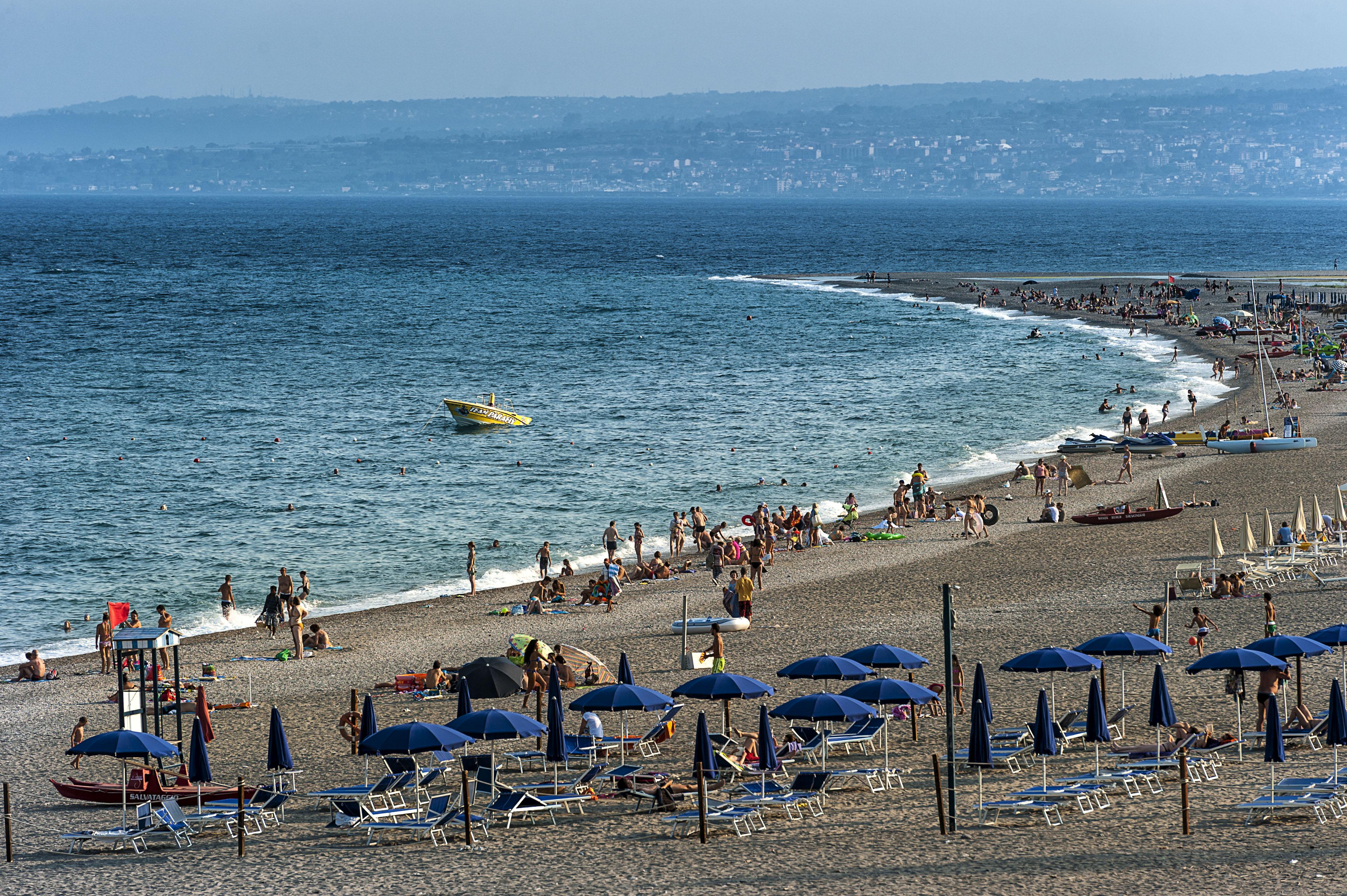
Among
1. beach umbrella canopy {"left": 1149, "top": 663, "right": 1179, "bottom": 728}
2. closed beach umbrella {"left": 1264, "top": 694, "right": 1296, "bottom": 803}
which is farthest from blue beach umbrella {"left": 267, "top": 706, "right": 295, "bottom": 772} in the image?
closed beach umbrella {"left": 1264, "top": 694, "right": 1296, "bottom": 803}

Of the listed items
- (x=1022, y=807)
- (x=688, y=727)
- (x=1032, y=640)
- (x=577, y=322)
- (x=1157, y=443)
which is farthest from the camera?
(x=577, y=322)

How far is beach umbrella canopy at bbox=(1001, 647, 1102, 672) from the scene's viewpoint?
18828mm

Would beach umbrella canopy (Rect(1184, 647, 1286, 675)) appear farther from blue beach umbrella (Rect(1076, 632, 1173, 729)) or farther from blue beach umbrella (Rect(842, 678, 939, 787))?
blue beach umbrella (Rect(842, 678, 939, 787))

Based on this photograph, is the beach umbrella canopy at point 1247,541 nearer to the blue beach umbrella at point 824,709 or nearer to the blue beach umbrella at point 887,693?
the blue beach umbrella at point 887,693

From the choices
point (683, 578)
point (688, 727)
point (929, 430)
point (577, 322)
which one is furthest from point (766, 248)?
point (688, 727)

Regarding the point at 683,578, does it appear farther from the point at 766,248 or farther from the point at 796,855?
the point at 766,248

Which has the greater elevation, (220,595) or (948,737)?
(948,737)

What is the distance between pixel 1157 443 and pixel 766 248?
139m

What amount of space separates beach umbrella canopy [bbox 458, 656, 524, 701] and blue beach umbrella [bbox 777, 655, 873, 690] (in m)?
5.62

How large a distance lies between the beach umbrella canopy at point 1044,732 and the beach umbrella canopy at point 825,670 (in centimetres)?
290

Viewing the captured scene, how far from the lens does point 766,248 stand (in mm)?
183750

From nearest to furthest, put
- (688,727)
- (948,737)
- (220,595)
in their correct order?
1. (948,737)
2. (688,727)
3. (220,595)

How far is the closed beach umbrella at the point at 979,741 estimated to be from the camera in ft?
55.4

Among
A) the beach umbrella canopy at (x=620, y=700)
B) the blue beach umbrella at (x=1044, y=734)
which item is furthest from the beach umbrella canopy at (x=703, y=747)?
the blue beach umbrella at (x=1044, y=734)
